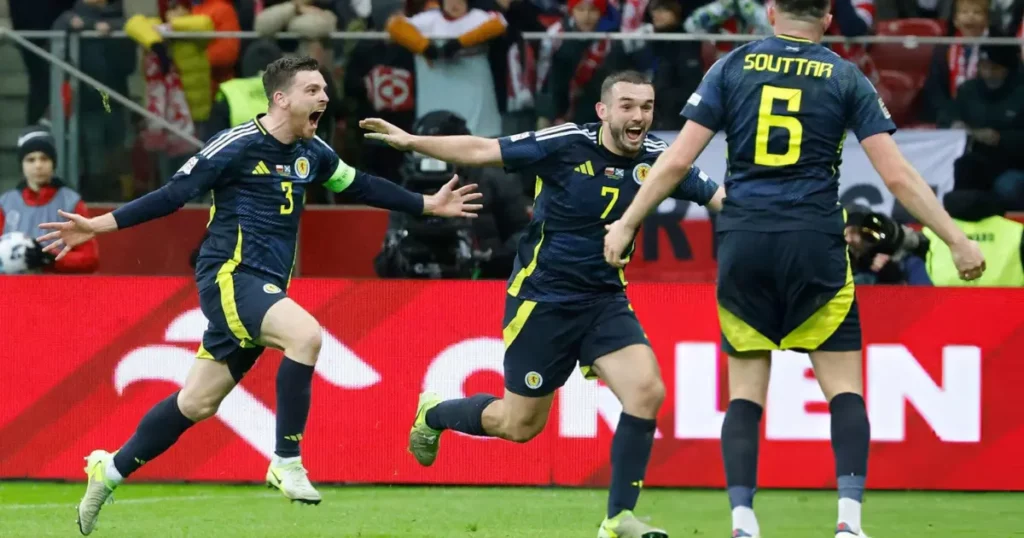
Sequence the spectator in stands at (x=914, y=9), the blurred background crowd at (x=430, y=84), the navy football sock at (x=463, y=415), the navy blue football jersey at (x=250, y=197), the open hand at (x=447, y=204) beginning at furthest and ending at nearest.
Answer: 1. the spectator in stands at (x=914, y=9)
2. the blurred background crowd at (x=430, y=84)
3. the open hand at (x=447, y=204)
4. the navy football sock at (x=463, y=415)
5. the navy blue football jersey at (x=250, y=197)

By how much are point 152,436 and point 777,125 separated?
3.65 m

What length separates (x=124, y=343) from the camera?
10398 millimetres

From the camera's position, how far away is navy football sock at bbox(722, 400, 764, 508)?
20.6 feet

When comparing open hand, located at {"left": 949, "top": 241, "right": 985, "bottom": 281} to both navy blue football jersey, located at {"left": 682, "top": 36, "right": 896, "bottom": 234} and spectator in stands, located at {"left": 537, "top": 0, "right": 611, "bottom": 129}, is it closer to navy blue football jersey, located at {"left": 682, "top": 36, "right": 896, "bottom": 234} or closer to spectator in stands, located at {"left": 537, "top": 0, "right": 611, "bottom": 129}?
navy blue football jersey, located at {"left": 682, "top": 36, "right": 896, "bottom": 234}

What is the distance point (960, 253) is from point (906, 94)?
6.21 metres

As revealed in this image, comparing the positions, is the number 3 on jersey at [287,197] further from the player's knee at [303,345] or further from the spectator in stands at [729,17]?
the spectator in stands at [729,17]

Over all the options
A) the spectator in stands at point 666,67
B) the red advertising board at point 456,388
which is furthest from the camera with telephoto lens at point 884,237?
the spectator in stands at point 666,67

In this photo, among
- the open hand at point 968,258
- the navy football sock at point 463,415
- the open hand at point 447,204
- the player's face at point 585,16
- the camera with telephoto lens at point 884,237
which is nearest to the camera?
the open hand at point 968,258

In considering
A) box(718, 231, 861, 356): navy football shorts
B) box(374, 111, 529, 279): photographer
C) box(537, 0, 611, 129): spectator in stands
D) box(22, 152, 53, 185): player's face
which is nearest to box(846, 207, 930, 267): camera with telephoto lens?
box(537, 0, 611, 129): spectator in stands

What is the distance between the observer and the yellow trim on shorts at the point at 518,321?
7828 millimetres

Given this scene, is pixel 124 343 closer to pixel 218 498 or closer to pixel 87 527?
pixel 218 498

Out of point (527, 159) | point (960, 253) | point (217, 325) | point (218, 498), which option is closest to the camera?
point (960, 253)

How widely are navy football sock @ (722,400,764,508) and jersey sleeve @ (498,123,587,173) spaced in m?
1.77

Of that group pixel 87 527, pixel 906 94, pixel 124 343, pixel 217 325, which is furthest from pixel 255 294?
pixel 906 94
